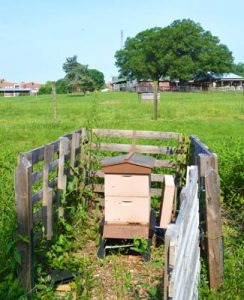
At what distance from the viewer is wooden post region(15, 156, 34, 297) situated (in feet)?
12.8

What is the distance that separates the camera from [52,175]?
7961 millimetres

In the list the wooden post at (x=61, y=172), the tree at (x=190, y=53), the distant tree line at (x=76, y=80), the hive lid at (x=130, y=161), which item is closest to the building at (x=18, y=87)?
the distant tree line at (x=76, y=80)

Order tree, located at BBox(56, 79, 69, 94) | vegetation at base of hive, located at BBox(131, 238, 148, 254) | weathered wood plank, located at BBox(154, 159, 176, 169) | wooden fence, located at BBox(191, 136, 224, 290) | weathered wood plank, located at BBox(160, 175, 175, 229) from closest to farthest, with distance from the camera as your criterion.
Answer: wooden fence, located at BBox(191, 136, 224, 290)
vegetation at base of hive, located at BBox(131, 238, 148, 254)
weathered wood plank, located at BBox(160, 175, 175, 229)
weathered wood plank, located at BBox(154, 159, 176, 169)
tree, located at BBox(56, 79, 69, 94)

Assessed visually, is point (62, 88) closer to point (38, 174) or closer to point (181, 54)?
point (181, 54)

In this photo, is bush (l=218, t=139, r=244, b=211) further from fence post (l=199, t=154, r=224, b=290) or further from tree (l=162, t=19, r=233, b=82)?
tree (l=162, t=19, r=233, b=82)

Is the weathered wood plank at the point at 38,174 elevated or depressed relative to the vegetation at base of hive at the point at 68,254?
elevated

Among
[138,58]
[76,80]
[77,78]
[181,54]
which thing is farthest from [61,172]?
[138,58]

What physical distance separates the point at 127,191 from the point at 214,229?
4.34ft

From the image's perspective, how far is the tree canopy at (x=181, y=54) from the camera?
302ft

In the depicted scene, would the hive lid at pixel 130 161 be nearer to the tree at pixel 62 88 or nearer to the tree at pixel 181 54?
the tree at pixel 181 54

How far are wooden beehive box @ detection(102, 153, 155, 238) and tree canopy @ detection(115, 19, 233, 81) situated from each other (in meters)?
87.5

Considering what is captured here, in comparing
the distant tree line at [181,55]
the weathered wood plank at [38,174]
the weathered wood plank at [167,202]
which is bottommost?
the weathered wood plank at [167,202]

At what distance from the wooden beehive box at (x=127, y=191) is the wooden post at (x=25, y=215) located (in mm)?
1332

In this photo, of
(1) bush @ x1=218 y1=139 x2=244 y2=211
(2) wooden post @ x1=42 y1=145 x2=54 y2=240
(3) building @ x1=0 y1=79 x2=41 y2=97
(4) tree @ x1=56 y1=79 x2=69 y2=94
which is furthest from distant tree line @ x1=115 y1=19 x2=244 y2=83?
(2) wooden post @ x1=42 y1=145 x2=54 y2=240
